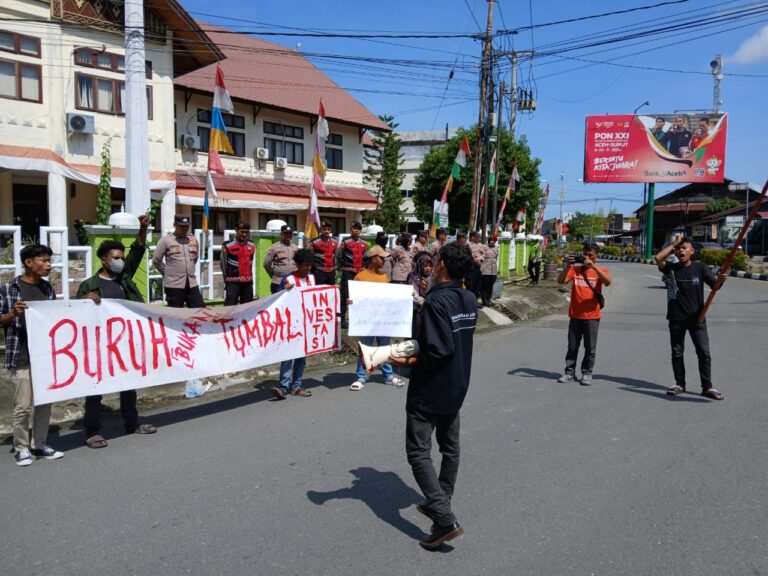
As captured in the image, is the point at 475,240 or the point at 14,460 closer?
the point at 14,460

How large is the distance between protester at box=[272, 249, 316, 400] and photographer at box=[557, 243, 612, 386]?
10.2ft

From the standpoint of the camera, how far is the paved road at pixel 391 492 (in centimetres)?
346

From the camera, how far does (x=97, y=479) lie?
15.1 ft

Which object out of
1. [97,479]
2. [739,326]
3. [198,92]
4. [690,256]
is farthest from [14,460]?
[198,92]

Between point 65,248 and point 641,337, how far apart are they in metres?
9.51

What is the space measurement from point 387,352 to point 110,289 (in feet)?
10.1

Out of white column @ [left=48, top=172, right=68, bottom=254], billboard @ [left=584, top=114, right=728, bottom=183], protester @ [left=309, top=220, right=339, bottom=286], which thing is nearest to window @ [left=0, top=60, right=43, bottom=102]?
white column @ [left=48, top=172, right=68, bottom=254]

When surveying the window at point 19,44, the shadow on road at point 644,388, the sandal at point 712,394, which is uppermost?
the window at point 19,44

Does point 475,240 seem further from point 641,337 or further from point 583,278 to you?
point 583,278

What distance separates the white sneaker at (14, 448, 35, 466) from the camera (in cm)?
489

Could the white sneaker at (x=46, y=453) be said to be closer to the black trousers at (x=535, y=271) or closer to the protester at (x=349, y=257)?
the protester at (x=349, y=257)

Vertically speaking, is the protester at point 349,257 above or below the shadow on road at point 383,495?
above

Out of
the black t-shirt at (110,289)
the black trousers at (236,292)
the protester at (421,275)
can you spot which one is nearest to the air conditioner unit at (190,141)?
the black trousers at (236,292)

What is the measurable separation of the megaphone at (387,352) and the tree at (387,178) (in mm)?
33993
